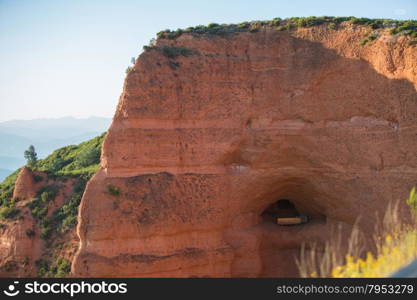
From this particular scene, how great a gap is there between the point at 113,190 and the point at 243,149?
6.08 m

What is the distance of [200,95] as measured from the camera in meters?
22.3

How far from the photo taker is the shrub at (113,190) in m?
21.0

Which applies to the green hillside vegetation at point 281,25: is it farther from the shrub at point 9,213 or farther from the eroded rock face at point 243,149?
the shrub at point 9,213

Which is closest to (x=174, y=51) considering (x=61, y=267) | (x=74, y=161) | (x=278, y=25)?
(x=278, y=25)

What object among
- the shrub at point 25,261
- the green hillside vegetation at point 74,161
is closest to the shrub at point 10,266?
the shrub at point 25,261

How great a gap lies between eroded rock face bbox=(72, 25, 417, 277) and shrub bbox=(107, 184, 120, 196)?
87 mm

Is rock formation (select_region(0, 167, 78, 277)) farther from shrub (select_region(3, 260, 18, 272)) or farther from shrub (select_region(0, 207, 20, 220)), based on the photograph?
shrub (select_region(0, 207, 20, 220))

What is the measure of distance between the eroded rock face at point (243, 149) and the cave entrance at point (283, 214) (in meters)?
0.80

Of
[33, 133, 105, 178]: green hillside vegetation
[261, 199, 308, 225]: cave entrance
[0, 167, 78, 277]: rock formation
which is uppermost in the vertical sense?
[33, 133, 105, 178]: green hillside vegetation

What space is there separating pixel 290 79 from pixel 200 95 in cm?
422

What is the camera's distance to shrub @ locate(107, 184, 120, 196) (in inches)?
827

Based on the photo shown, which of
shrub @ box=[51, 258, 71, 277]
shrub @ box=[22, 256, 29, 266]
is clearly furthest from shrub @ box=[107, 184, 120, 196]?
shrub @ box=[22, 256, 29, 266]

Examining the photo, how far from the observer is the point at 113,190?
21.0 meters

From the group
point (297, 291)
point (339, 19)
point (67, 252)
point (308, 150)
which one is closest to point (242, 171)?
point (308, 150)
